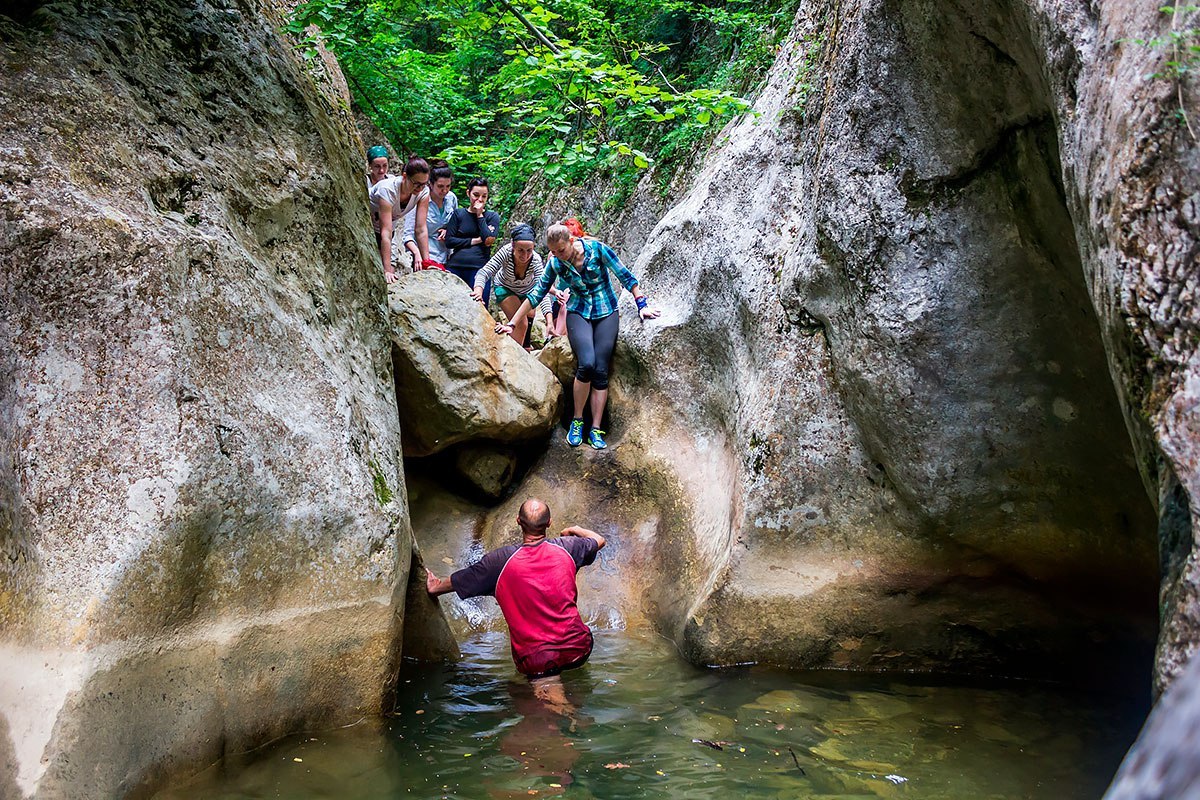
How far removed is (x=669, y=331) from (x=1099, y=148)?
5237 millimetres

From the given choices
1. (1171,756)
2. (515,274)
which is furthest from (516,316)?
(1171,756)

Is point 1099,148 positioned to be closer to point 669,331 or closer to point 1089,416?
point 1089,416

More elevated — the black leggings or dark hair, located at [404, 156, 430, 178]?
dark hair, located at [404, 156, 430, 178]

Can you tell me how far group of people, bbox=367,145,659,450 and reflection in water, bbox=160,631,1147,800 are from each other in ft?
10.9

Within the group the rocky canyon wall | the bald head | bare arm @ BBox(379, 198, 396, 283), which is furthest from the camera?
Answer: bare arm @ BBox(379, 198, 396, 283)

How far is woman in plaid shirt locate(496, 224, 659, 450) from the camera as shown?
841 centimetres

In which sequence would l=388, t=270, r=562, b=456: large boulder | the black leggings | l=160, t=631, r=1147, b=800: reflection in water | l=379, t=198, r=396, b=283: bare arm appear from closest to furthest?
l=160, t=631, r=1147, b=800: reflection in water, l=388, t=270, r=562, b=456: large boulder, l=379, t=198, r=396, b=283: bare arm, the black leggings

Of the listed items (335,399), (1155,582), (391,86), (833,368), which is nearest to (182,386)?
(335,399)

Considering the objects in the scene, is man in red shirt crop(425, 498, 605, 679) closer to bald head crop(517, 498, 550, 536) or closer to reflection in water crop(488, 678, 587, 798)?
bald head crop(517, 498, 550, 536)

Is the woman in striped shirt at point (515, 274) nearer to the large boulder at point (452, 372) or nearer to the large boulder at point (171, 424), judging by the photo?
the large boulder at point (452, 372)

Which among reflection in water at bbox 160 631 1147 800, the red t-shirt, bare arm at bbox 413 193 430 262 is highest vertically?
bare arm at bbox 413 193 430 262

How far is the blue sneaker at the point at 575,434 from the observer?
8.64 m

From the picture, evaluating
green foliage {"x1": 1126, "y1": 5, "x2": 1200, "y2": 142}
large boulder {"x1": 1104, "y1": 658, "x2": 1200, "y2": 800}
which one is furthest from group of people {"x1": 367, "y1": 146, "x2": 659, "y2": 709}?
large boulder {"x1": 1104, "y1": 658, "x2": 1200, "y2": 800}

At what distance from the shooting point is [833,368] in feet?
20.1
